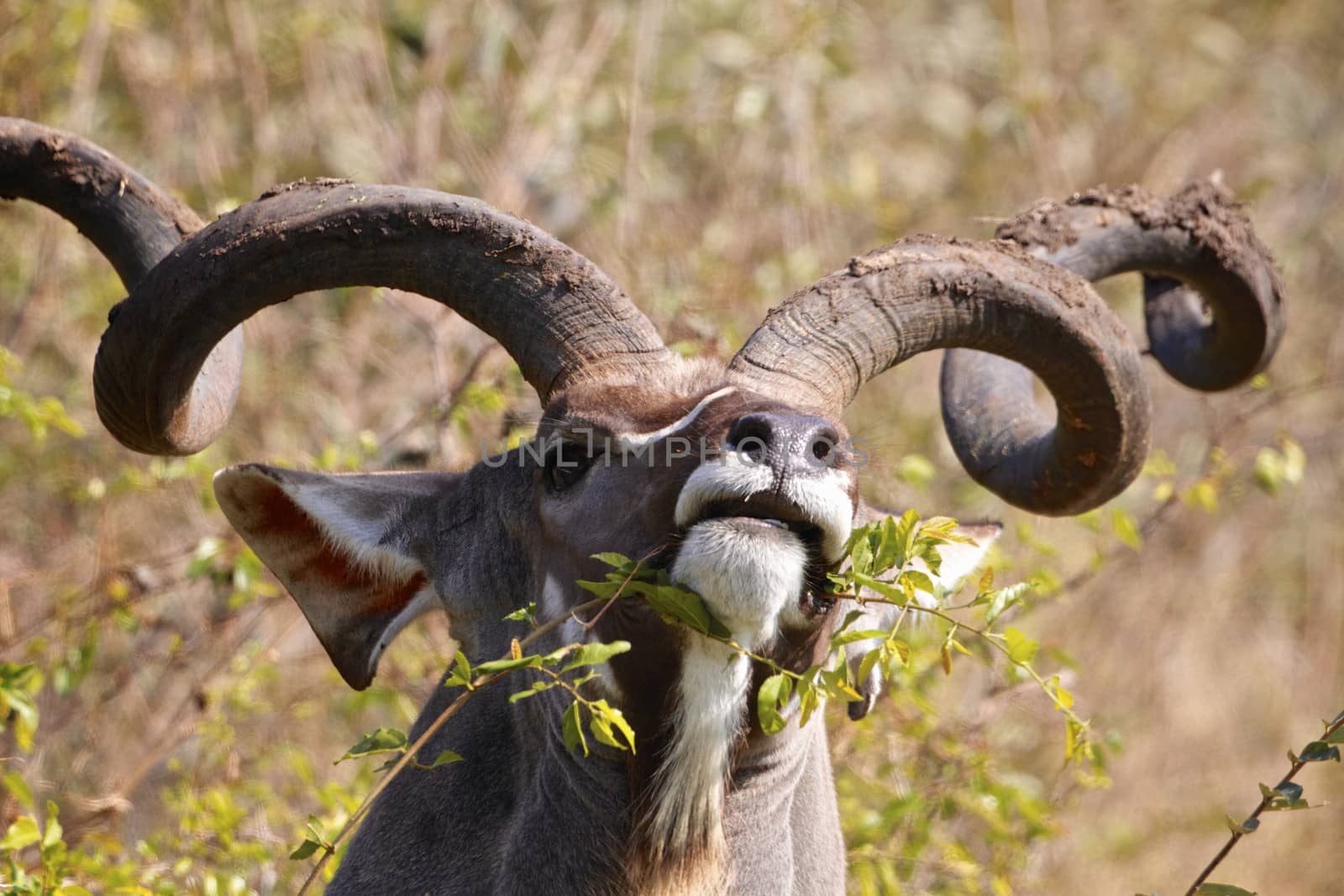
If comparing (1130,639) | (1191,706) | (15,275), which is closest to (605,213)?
(15,275)

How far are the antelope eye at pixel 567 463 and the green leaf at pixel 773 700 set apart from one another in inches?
37.2

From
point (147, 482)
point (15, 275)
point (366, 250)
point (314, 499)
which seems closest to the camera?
point (366, 250)

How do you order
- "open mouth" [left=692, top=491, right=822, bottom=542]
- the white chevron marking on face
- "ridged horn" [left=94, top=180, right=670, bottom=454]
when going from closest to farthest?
"open mouth" [left=692, top=491, right=822, bottom=542]
the white chevron marking on face
"ridged horn" [left=94, top=180, right=670, bottom=454]

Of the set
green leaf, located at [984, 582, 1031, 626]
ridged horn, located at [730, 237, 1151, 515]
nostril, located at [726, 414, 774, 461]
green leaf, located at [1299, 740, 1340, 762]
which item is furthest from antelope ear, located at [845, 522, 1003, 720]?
nostril, located at [726, 414, 774, 461]

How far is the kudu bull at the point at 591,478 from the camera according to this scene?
175 inches

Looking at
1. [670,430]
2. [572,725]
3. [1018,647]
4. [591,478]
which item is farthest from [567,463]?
[1018,647]

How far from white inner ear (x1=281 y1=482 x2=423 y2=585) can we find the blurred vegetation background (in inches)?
59.8

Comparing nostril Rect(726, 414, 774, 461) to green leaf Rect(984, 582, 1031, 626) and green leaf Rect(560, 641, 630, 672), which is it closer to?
green leaf Rect(560, 641, 630, 672)

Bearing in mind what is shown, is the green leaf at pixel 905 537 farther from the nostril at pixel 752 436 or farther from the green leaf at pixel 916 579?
the nostril at pixel 752 436

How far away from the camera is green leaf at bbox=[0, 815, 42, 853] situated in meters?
5.24

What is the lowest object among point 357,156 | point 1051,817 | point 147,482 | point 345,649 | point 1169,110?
point 1051,817

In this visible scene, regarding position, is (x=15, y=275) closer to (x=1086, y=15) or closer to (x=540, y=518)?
(x=540, y=518)

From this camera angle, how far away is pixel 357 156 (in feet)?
42.3

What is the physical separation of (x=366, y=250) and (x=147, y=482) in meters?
4.17
